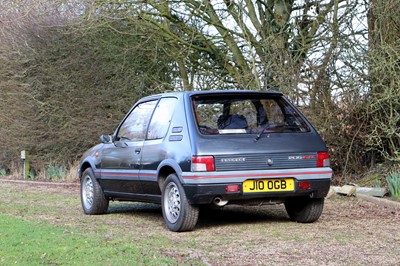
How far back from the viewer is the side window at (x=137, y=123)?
10125mm

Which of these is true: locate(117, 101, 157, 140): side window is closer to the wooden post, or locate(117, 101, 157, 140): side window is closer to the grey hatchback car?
the grey hatchback car

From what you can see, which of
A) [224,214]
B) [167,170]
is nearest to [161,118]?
[167,170]

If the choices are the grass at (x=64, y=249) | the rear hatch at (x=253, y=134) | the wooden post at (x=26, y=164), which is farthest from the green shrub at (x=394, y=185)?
the wooden post at (x=26, y=164)

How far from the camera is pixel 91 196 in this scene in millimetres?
11117

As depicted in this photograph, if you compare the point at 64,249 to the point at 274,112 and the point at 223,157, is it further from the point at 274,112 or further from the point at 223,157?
the point at 274,112

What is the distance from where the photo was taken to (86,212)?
11.2 meters

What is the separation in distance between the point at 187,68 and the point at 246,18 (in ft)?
10.8

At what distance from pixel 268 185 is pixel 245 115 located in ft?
3.88

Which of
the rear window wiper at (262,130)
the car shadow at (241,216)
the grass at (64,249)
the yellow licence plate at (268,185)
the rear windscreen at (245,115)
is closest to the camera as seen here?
the grass at (64,249)

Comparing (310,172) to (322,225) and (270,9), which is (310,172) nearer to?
(322,225)

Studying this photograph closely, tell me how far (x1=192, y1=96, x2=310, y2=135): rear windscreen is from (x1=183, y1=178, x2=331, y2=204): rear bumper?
73cm

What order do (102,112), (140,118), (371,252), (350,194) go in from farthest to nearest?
1. (102,112)
2. (350,194)
3. (140,118)
4. (371,252)

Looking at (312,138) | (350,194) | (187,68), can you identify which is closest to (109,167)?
(312,138)

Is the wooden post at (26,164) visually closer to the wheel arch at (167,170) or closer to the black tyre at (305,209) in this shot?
the wheel arch at (167,170)
